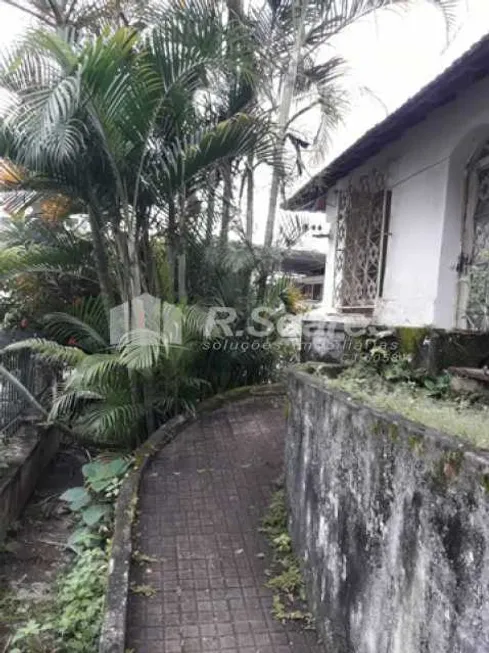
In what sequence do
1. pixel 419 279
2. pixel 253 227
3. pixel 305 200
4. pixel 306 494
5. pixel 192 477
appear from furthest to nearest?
pixel 305 200 → pixel 253 227 → pixel 419 279 → pixel 192 477 → pixel 306 494

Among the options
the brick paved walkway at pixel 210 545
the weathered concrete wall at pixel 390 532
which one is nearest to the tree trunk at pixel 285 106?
the brick paved walkway at pixel 210 545

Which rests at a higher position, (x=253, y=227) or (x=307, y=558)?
(x=253, y=227)

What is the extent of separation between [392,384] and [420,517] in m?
1.73

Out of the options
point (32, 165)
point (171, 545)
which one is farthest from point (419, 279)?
point (32, 165)

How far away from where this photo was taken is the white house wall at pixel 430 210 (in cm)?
503

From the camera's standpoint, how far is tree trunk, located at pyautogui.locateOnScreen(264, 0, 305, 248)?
6.26m

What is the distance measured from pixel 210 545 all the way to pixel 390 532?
6.05 ft

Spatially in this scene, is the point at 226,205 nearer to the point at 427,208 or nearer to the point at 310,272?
the point at 427,208

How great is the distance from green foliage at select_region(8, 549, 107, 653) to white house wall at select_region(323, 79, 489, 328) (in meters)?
3.73

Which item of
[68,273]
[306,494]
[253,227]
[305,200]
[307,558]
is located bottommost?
[307,558]

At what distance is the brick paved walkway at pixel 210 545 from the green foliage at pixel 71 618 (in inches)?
13.6

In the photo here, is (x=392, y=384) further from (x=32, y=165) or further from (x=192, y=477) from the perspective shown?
(x=32, y=165)

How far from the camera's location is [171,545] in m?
3.57

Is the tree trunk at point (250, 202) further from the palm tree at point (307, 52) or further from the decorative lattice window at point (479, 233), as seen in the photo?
the decorative lattice window at point (479, 233)
